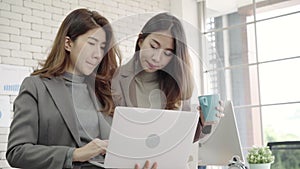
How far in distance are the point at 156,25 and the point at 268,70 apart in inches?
146

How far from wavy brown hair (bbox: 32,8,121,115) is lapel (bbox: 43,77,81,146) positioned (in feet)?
0.09

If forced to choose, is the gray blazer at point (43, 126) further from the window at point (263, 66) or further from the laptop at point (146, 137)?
the window at point (263, 66)

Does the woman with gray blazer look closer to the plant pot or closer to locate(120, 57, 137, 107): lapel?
locate(120, 57, 137, 107): lapel

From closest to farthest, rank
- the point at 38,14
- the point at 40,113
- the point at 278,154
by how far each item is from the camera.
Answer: the point at 40,113
the point at 278,154
the point at 38,14

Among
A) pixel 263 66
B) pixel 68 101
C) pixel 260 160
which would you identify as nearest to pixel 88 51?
pixel 68 101

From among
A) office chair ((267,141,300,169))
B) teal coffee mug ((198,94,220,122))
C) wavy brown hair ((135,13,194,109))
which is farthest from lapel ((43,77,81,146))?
office chair ((267,141,300,169))

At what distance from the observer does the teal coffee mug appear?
1.47m

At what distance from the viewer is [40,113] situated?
1319 millimetres

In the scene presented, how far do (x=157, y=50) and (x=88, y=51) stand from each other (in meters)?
0.21

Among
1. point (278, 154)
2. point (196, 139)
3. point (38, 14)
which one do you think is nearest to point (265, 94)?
point (278, 154)

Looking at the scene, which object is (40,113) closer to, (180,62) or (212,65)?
(180,62)

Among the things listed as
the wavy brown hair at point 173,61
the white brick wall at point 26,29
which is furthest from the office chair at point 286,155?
the white brick wall at point 26,29

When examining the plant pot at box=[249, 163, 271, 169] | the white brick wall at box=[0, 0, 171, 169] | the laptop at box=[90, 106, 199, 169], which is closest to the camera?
the laptop at box=[90, 106, 199, 169]

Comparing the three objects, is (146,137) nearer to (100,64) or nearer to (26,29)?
(100,64)
